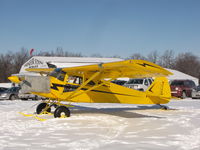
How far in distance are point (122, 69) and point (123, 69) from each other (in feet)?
0.19

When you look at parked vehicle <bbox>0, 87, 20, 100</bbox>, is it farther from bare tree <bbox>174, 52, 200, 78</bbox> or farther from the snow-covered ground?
bare tree <bbox>174, 52, 200, 78</bbox>

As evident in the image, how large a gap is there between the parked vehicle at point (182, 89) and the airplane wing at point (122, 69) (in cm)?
1479

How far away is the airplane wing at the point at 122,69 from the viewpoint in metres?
8.38

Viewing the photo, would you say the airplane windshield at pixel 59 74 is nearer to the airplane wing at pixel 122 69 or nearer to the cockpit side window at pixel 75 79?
the airplane wing at pixel 122 69

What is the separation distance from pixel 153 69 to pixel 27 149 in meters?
4.79

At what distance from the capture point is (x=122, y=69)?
995cm

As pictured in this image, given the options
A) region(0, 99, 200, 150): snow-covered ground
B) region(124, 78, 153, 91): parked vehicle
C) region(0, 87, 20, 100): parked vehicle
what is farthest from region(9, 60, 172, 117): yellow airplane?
region(0, 87, 20, 100): parked vehicle

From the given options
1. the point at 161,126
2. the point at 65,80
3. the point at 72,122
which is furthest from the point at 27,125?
the point at 161,126

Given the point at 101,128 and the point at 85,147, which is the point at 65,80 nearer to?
the point at 101,128

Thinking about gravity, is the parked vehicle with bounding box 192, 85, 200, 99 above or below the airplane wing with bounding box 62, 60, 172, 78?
below

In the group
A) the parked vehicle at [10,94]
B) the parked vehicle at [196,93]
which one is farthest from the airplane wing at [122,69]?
the parked vehicle at [10,94]

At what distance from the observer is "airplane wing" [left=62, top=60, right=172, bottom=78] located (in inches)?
330

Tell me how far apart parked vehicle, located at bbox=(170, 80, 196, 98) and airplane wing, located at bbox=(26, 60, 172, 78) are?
14.8 m

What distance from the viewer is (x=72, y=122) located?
28.5 feet
